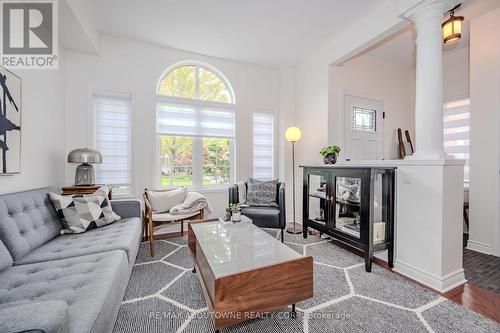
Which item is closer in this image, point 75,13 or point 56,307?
point 56,307

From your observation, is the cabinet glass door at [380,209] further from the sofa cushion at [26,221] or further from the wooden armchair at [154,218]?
the sofa cushion at [26,221]

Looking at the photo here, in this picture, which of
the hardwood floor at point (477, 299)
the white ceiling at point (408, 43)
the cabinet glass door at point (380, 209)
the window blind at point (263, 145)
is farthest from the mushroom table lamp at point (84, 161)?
the white ceiling at point (408, 43)

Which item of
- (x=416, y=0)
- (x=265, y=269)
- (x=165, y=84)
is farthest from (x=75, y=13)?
(x=416, y=0)

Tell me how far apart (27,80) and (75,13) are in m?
0.82

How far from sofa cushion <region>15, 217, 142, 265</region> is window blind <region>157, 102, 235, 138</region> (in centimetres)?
181

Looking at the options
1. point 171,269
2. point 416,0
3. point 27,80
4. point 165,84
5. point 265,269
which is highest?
point 416,0

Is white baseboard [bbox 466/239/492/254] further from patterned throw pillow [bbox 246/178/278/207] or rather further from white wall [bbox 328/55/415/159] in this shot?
patterned throw pillow [bbox 246/178/278/207]

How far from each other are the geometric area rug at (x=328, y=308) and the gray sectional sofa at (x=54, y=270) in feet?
1.06

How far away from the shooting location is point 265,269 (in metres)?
1.36

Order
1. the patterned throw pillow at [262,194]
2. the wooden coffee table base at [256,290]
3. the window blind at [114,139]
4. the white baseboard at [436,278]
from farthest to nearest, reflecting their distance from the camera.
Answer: the patterned throw pillow at [262,194], the window blind at [114,139], the white baseboard at [436,278], the wooden coffee table base at [256,290]

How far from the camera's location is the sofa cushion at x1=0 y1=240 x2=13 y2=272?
1.35 metres

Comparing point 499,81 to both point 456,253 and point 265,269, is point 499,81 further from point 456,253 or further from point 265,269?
point 265,269

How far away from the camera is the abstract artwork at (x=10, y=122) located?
1.76m

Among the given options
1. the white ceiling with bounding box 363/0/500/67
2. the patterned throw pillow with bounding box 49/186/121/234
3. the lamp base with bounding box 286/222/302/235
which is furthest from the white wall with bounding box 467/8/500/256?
the patterned throw pillow with bounding box 49/186/121/234
